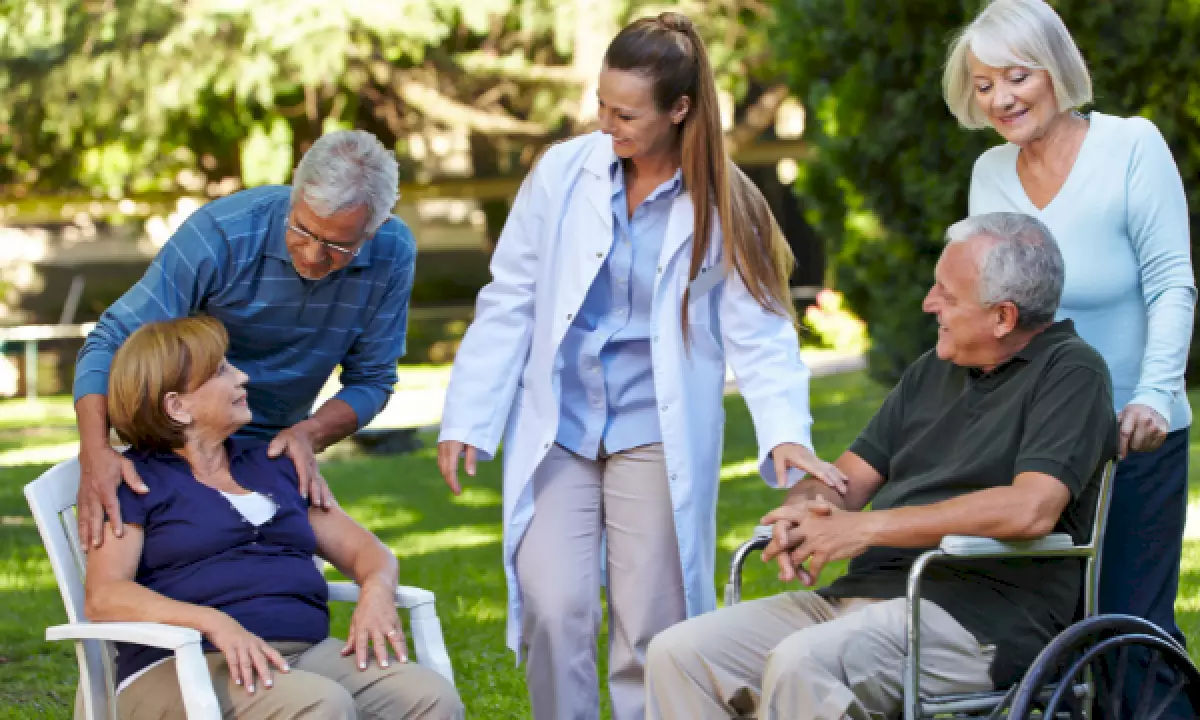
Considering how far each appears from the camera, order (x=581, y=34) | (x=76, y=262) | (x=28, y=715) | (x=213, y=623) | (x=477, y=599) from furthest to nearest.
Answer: (x=76, y=262), (x=581, y=34), (x=477, y=599), (x=28, y=715), (x=213, y=623)

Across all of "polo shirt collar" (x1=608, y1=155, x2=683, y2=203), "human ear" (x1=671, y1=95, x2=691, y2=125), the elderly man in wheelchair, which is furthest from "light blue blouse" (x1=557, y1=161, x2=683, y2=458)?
the elderly man in wheelchair

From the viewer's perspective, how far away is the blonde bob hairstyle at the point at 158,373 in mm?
3141

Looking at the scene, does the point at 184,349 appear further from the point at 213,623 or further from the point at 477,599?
the point at 477,599

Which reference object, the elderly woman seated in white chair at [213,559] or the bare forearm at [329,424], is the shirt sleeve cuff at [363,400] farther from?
the elderly woman seated in white chair at [213,559]

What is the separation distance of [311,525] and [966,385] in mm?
1377

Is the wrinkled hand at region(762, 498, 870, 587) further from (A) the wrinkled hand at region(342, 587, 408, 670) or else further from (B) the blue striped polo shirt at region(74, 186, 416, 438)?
(B) the blue striped polo shirt at region(74, 186, 416, 438)

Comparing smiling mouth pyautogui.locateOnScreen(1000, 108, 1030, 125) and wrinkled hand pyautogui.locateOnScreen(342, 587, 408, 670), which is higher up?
smiling mouth pyautogui.locateOnScreen(1000, 108, 1030, 125)

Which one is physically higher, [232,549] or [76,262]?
[232,549]

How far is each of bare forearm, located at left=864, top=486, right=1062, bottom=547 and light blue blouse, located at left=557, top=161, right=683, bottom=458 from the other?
0.65m

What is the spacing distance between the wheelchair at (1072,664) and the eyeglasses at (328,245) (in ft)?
4.35

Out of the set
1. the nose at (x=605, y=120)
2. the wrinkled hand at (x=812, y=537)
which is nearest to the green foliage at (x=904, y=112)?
the nose at (x=605, y=120)

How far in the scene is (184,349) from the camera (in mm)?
3174

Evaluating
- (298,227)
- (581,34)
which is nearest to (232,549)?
(298,227)

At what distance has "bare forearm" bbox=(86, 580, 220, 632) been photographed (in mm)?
2945
